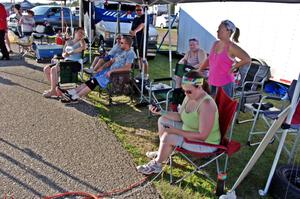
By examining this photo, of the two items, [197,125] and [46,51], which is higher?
[197,125]

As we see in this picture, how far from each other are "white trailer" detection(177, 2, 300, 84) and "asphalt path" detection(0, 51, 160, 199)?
4.52 m

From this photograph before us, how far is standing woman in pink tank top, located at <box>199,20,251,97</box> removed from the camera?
3.67 m

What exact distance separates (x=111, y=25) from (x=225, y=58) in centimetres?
739

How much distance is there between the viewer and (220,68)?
3846mm

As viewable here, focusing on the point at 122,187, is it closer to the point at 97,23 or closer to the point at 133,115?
the point at 133,115

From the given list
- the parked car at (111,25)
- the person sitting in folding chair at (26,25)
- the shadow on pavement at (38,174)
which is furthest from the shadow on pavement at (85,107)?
the person sitting in folding chair at (26,25)

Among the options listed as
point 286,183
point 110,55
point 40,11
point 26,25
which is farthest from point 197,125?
point 40,11

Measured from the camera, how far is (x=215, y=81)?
12.9 ft

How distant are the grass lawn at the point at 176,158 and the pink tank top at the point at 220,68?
1.01 metres

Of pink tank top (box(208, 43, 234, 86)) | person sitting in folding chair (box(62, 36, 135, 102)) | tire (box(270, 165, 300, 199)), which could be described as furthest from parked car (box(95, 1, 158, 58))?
tire (box(270, 165, 300, 199))

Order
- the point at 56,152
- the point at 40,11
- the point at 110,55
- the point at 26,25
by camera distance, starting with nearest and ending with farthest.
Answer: the point at 56,152, the point at 110,55, the point at 26,25, the point at 40,11

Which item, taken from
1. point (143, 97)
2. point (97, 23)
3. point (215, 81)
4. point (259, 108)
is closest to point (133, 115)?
point (143, 97)

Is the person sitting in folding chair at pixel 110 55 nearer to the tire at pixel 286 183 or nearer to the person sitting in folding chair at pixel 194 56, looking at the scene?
the person sitting in folding chair at pixel 194 56

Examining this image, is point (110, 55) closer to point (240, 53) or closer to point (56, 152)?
point (56, 152)
